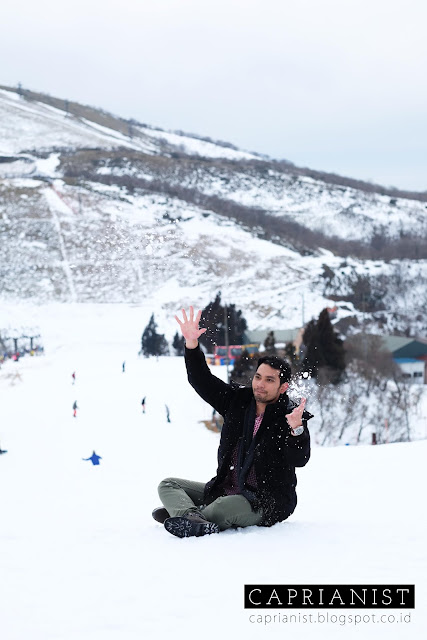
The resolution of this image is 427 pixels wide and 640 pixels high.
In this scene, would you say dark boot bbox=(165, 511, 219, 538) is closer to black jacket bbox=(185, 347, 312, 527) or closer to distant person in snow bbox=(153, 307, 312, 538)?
distant person in snow bbox=(153, 307, 312, 538)

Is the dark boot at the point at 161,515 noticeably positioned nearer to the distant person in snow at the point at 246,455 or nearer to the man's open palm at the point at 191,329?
the distant person in snow at the point at 246,455

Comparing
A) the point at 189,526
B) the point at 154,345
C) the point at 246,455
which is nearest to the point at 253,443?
the point at 246,455

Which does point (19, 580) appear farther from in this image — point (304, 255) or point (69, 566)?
point (304, 255)

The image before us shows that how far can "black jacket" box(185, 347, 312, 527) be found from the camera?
572 cm

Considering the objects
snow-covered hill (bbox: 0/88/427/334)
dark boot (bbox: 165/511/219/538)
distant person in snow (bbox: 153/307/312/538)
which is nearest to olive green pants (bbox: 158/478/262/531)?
distant person in snow (bbox: 153/307/312/538)

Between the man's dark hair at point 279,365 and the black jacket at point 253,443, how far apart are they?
0.21 m

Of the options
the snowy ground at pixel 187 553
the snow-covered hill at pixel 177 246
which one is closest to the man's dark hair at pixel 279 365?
the snowy ground at pixel 187 553

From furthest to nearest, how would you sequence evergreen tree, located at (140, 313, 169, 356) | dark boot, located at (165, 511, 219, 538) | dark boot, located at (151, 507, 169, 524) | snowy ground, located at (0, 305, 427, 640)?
evergreen tree, located at (140, 313, 169, 356), dark boot, located at (151, 507, 169, 524), dark boot, located at (165, 511, 219, 538), snowy ground, located at (0, 305, 427, 640)

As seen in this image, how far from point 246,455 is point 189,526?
768mm

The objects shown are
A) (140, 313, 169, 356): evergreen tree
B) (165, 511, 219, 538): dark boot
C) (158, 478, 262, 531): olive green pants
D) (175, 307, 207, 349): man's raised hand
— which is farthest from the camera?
(140, 313, 169, 356): evergreen tree

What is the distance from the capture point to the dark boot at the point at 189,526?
5.51 m

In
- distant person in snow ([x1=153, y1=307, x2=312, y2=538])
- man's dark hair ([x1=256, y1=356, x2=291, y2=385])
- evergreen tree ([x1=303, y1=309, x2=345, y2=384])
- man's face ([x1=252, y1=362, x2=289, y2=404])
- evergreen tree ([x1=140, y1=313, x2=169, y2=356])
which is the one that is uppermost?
man's dark hair ([x1=256, y1=356, x2=291, y2=385])

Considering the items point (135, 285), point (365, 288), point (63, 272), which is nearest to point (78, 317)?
point (135, 285)

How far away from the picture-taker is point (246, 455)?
5.79m
